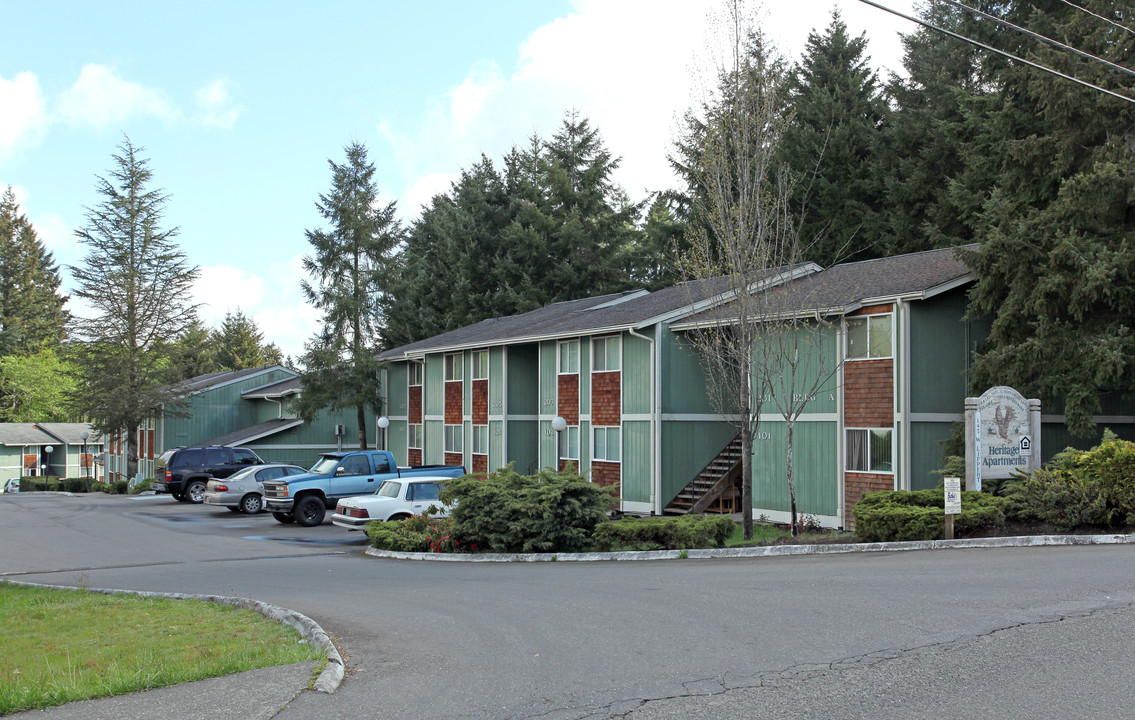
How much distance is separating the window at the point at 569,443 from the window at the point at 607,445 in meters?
1.00

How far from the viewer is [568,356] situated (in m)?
28.9

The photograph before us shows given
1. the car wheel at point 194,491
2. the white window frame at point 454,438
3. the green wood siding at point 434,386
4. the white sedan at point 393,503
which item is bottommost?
the car wheel at point 194,491

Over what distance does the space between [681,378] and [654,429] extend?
1.56m

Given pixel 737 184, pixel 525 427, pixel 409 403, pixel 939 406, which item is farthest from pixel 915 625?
pixel 409 403

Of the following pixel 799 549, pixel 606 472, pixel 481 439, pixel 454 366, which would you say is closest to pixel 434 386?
pixel 454 366

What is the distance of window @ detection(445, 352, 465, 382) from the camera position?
34.4 meters

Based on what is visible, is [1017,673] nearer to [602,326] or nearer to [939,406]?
[939,406]

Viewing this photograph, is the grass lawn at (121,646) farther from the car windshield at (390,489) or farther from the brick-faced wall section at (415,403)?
the brick-faced wall section at (415,403)

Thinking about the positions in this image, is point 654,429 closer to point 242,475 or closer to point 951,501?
point 951,501

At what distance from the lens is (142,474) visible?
54844mm

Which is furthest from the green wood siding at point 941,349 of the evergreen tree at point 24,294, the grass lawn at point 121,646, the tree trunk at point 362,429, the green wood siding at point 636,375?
the evergreen tree at point 24,294

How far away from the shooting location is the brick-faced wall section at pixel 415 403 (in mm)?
38281

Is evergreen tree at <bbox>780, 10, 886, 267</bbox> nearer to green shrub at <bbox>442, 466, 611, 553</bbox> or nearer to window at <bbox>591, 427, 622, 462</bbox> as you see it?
window at <bbox>591, 427, 622, 462</bbox>

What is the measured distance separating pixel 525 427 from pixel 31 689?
24.6 meters
